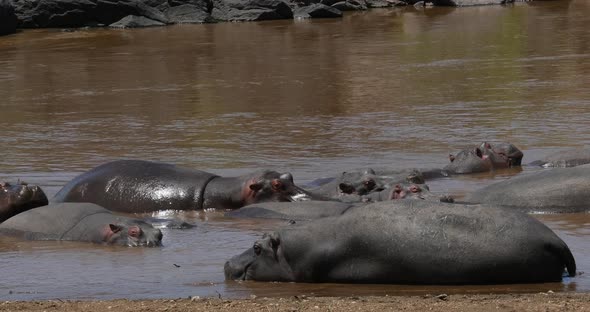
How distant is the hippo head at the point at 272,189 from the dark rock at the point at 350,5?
25.4m

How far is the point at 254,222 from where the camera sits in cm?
822

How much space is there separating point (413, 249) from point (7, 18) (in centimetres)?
2407

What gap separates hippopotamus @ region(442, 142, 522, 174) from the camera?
10.2 metres

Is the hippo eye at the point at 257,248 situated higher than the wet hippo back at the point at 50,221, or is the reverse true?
the hippo eye at the point at 257,248

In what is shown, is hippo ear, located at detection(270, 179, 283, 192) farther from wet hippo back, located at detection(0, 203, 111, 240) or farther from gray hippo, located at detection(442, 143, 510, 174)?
gray hippo, located at detection(442, 143, 510, 174)

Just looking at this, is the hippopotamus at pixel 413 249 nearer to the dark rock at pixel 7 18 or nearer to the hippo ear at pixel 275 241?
the hippo ear at pixel 275 241

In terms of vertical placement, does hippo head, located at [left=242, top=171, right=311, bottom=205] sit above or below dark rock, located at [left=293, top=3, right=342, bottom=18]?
above

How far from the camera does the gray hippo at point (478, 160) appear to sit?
10156mm

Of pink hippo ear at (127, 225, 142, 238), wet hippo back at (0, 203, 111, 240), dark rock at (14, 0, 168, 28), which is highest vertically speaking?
pink hippo ear at (127, 225, 142, 238)

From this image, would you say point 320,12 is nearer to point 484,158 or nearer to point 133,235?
point 484,158

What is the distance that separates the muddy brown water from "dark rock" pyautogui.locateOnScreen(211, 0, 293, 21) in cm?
529

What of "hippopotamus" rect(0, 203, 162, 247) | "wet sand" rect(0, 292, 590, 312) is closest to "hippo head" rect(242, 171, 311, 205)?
"hippopotamus" rect(0, 203, 162, 247)

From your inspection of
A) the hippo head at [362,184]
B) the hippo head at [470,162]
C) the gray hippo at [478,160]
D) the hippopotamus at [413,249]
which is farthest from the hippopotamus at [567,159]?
the hippopotamus at [413,249]

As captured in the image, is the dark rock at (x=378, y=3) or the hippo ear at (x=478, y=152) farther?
the dark rock at (x=378, y=3)
